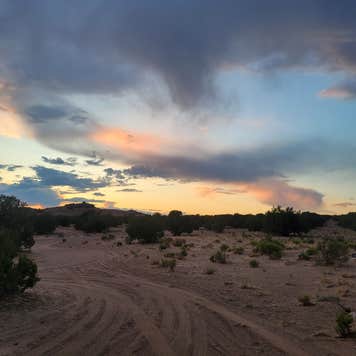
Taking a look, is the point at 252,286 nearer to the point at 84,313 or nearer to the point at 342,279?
the point at 342,279

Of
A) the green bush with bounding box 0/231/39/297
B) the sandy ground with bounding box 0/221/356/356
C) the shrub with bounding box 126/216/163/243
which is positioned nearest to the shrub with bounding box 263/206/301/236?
the shrub with bounding box 126/216/163/243

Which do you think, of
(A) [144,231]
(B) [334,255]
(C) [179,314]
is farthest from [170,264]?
(A) [144,231]

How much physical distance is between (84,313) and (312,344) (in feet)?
19.3

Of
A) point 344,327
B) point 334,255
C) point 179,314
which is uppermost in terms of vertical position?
point 334,255

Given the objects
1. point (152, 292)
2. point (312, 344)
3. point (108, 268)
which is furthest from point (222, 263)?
point (312, 344)

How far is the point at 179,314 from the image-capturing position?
11906 millimetres

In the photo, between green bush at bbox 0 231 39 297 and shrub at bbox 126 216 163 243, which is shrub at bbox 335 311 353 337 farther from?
shrub at bbox 126 216 163 243

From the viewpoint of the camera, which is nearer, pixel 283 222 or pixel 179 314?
pixel 179 314

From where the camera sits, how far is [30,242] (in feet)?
123

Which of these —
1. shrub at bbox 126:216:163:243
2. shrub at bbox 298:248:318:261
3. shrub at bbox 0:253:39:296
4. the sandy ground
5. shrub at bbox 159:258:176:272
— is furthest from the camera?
shrub at bbox 126:216:163:243

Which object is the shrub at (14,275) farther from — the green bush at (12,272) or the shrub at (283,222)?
the shrub at (283,222)

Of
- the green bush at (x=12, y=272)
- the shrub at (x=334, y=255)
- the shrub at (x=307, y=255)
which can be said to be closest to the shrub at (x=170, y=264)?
the shrub at (x=334, y=255)

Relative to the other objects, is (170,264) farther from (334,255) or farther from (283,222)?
(283,222)

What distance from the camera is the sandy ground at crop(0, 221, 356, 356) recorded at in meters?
8.90
